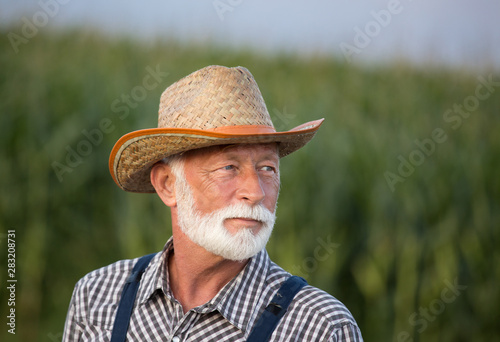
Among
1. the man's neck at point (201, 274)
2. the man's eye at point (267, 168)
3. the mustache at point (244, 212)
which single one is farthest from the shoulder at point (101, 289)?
the man's eye at point (267, 168)

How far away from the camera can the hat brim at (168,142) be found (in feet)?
5.77

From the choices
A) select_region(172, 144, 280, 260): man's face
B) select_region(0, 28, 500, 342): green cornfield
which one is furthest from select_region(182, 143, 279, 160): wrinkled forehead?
select_region(0, 28, 500, 342): green cornfield

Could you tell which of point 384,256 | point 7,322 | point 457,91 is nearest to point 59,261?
point 7,322

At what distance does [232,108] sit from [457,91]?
4.12m

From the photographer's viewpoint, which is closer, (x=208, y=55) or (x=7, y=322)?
(x=7, y=322)

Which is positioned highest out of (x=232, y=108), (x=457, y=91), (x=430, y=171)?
(x=457, y=91)

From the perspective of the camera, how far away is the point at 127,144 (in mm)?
1931

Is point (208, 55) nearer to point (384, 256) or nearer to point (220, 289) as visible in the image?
point (384, 256)

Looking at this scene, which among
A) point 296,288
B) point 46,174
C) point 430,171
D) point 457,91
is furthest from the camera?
point 457,91

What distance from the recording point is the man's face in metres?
1.79

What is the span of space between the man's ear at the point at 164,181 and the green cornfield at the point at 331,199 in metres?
2.16

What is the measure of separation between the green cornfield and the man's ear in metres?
2.16

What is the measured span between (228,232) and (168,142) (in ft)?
1.11

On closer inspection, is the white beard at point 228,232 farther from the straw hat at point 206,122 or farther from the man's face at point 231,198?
the straw hat at point 206,122
